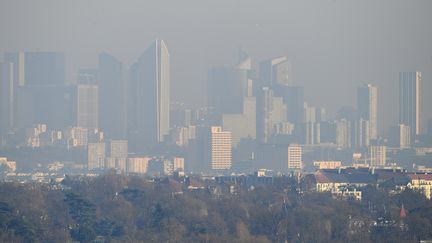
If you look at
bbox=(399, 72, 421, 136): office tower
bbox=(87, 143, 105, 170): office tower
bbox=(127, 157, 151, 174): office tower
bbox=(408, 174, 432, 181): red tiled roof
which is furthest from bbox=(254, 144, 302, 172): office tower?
bbox=(408, 174, 432, 181): red tiled roof

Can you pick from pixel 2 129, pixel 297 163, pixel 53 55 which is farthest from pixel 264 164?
pixel 53 55

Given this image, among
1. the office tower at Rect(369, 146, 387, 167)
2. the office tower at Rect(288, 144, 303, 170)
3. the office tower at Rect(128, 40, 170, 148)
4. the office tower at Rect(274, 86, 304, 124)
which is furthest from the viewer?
the office tower at Rect(274, 86, 304, 124)

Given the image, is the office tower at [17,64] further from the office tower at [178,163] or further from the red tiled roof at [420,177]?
the red tiled roof at [420,177]

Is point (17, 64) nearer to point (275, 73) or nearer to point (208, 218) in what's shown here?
point (275, 73)

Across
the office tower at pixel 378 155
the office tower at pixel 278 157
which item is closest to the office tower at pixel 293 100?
the office tower at pixel 378 155

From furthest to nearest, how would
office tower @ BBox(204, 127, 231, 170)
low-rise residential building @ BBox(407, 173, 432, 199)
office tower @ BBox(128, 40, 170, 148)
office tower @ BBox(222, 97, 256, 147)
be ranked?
office tower @ BBox(128, 40, 170, 148) < office tower @ BBox(222, 97, 256, 147) < office tower @ BBox(204, 127, 231, 170) < low-rise residential building @ BBox(407, 173, 432, 199)

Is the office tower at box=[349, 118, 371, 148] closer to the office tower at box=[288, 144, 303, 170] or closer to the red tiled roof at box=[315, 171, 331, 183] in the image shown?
the office tower at box=[288, 144, 303, 170]

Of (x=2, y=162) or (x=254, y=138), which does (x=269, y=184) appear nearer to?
(x=2, y=162)

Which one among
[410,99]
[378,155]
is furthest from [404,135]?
[378,155]
